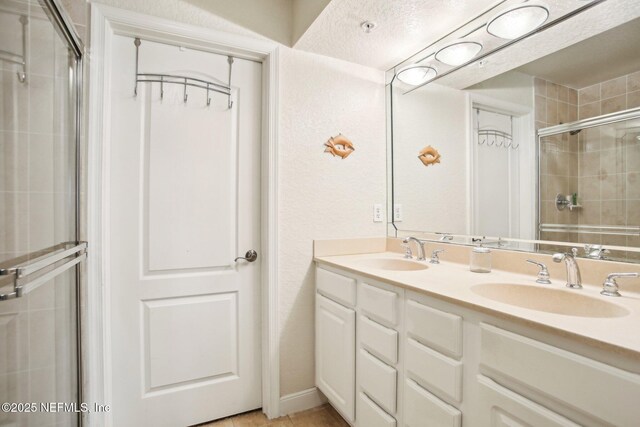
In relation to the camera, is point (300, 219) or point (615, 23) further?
point (300, 219)

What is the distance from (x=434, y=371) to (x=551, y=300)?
1.71 feet

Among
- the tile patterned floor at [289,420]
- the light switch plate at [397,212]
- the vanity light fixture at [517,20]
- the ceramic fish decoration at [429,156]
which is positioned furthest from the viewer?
the light switch plate at [397,212]

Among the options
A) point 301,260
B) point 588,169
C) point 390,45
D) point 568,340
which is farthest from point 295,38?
point 568,340

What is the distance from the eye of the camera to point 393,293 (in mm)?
1239

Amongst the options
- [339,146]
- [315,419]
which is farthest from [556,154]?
[315,419]

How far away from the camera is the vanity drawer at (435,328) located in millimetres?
962

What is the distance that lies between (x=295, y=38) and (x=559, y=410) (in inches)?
76.0

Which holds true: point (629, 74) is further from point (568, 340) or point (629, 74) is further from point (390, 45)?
point (390, 45)

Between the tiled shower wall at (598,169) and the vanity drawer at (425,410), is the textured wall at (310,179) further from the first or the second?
the tiled shower wall at (598,169)

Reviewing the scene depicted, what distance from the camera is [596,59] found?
114 cm

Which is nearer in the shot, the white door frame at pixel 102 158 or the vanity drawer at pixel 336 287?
the white door frame at pixel 102 158

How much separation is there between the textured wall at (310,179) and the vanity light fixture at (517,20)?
0.82m

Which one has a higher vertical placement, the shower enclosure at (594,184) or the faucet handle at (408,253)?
the shower enclosure at (594,184)

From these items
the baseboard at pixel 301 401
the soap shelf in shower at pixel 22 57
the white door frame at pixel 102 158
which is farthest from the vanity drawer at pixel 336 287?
the soap shelf in shower at pixel 22 57
